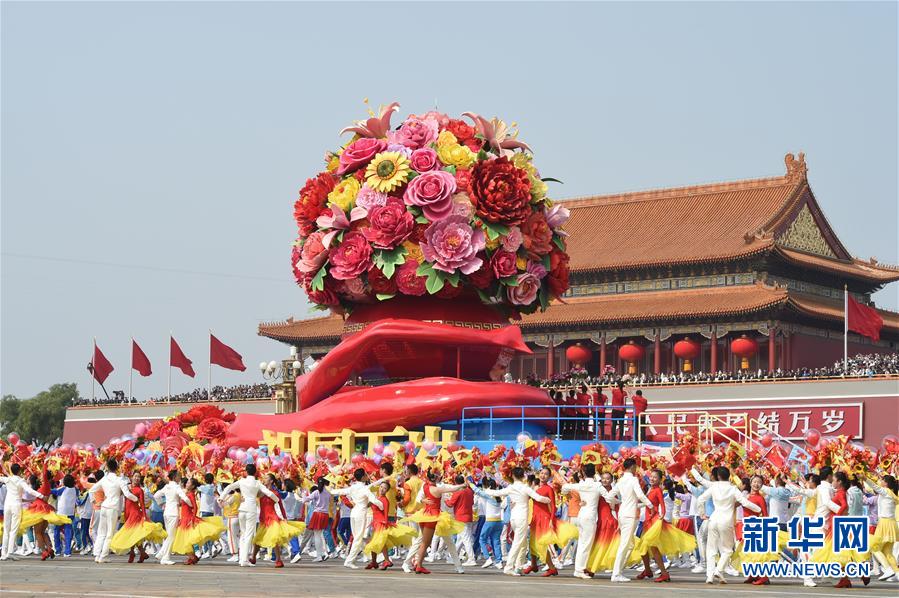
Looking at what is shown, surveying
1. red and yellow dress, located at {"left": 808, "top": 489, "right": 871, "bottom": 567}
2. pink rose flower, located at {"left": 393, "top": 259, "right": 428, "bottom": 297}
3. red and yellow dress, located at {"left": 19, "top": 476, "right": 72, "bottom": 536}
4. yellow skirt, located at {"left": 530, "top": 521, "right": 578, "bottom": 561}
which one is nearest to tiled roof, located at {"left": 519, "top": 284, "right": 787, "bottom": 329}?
pink rose flower, located at {"left": 393, "top": 259, "right": 428, "bottom": 297}

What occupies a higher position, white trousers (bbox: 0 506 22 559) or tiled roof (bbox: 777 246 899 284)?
tiled roof (bbox: 777 246 899 284)

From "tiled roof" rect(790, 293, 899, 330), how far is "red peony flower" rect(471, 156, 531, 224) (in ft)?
90.8

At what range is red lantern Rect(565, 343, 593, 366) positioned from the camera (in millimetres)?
A: 58344

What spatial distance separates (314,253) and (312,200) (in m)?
1.05

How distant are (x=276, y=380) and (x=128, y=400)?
7.09 m

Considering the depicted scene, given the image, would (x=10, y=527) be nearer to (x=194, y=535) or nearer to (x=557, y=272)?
(x=194, y=535)

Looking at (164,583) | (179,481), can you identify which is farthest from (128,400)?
(164,583)

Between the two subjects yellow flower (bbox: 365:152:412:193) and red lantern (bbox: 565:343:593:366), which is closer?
yellow flower (bbox: 365:152:412:193)

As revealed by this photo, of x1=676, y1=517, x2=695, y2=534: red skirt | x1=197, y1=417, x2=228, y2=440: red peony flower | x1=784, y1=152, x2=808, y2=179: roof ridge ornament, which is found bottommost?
x1=676, y1=517, x2=695, y2=534: red skirt

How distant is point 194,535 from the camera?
72.8 ft

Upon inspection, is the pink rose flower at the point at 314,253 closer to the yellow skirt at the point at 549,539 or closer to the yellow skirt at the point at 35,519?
the yellow skirt at the point at 35,519

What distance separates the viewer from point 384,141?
29.2 meters

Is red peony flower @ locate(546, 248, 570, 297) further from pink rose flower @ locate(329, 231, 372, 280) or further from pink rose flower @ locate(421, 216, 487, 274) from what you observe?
pink rose flower @ locate(329, 231, 372, 280)

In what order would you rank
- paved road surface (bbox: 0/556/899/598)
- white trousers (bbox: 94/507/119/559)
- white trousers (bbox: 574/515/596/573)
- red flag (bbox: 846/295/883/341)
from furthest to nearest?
red flag (bbox: 846/295/883/341) < white trousers (bbox: 94/507/119/559) < white trousers (bbox: 574/515/596/573) < paved road surface (bbox: 0/556/899/598)
